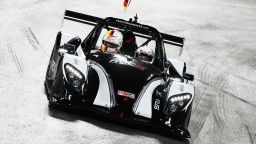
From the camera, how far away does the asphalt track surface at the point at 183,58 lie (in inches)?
261

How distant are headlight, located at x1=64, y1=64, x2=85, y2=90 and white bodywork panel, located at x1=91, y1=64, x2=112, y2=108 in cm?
27

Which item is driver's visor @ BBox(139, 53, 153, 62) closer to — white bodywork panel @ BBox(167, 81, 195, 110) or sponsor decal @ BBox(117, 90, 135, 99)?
white bodywork panel @ BBox(167, 81, 195, 110)

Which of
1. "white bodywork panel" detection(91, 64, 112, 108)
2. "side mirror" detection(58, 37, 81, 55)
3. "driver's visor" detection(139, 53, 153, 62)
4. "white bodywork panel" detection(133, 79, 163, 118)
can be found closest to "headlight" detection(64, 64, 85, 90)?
"white bodywork panel" detection(91, 64, 112, 108)

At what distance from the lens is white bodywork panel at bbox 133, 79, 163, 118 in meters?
7.36

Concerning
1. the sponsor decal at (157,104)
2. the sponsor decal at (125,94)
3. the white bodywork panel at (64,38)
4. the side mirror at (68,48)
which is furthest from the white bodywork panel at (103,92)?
the white bodywork panel at (64,38)

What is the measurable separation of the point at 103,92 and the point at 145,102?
0.57 meters

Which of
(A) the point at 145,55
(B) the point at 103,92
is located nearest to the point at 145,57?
(A) the point at 145,55

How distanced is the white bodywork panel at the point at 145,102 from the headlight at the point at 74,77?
2.51ft

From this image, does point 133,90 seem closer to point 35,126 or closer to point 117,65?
point 117,65

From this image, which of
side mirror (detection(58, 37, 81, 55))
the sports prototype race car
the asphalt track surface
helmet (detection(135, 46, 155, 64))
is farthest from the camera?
helmet (detection(135, 46, 155, 64))

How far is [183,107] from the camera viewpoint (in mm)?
7555

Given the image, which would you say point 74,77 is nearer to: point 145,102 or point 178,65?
point 145,102

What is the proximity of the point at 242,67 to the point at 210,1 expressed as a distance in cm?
1102

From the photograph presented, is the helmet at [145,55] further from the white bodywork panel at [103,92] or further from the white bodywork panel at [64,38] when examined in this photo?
the white bodywork panel at [64,38]
